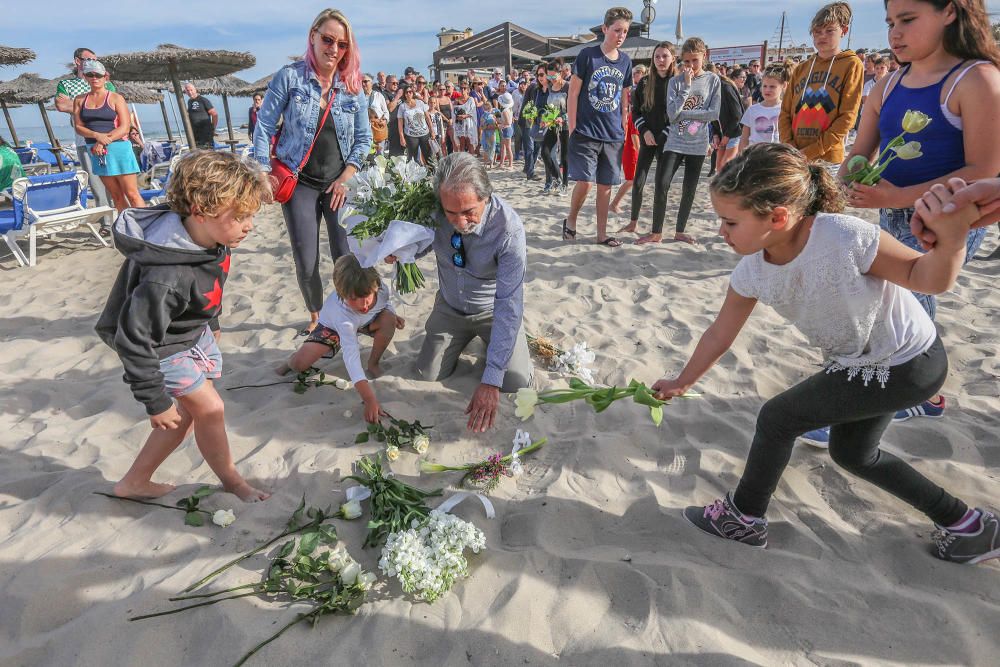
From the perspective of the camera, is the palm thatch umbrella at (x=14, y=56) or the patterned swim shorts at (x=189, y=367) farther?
the palm thatch umbrella at (x=14, y=56)

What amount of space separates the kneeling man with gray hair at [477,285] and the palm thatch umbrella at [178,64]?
1049 centimetres

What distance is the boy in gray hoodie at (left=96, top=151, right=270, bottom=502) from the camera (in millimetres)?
1968

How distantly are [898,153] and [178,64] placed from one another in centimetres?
1434

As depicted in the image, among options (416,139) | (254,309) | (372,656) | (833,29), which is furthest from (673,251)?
(416,139)

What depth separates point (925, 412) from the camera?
9.39ft

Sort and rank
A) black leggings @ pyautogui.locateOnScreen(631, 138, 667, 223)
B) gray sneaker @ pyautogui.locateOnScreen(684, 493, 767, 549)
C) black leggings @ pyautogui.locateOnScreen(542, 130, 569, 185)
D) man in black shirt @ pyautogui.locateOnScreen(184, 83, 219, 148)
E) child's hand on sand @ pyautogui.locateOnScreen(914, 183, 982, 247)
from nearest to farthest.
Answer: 1. child's hand on sand @ pyautogui.locateOnScreen(914, 183, 982, 247)
2. gray sneaker @ pyautogui.locateOnScreen(684, 493, 767, 549)
3. black leggings @ pyautogui.locateOnScreen(631, 138, 667, 223)
4. black leggings @ pyautogui.locateOnScreen(542, 130, 569, 185)
5. man in black shirt @ pyautogui.locateOnScreen(184, 83, 219, 148)

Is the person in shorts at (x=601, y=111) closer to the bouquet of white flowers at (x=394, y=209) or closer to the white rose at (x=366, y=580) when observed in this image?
the bouquet of white flowers at (x=394, y=209)

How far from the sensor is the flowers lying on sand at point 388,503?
7.15 feet

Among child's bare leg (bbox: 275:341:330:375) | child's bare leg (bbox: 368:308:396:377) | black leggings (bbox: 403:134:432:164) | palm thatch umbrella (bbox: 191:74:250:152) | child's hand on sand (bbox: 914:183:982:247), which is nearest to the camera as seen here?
child's hand on sand (bbox: 914:183:982:247)

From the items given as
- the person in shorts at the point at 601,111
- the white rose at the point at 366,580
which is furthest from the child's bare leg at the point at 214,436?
the person in shorts at the point at 601,111

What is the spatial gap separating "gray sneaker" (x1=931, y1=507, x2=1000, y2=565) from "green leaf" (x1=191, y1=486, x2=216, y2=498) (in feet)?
9.89

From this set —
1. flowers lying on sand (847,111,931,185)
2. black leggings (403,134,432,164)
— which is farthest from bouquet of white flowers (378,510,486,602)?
black leggings (403,134,432,164)

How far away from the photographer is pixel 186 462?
2.80 m

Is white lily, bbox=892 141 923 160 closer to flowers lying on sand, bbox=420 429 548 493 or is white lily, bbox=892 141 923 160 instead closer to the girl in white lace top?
the girl in white lace top
